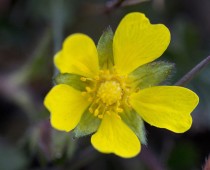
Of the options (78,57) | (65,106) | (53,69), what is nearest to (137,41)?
(78,57)

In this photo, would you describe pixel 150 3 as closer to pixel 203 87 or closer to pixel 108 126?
pixel 203 87

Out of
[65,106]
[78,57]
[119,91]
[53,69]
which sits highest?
[78,57]

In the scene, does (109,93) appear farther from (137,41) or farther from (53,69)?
(53,69)

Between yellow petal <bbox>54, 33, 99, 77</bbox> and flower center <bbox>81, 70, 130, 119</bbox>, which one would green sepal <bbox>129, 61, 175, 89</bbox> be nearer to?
flower center <bbox>81, 70, 130, 119</bbox>

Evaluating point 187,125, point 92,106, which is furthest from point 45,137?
point 187,125

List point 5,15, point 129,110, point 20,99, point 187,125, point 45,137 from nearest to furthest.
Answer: point 187,125
point 129,110
point 45,137
point 20,99
point 5,15

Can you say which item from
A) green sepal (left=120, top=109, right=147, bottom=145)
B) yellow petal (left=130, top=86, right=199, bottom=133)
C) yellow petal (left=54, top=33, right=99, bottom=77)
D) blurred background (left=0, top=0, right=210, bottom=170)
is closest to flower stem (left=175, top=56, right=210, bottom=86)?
yellow petal (left=130, top=86, right=199, bottom=133)

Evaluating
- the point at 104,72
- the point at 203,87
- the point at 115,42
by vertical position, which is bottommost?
the point at 203,87

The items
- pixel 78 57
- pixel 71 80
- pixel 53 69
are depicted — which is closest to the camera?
pixel 78 57

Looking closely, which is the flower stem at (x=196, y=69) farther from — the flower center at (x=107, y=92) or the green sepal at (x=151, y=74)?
the flower center at (x=107, y=92)
